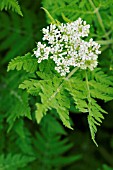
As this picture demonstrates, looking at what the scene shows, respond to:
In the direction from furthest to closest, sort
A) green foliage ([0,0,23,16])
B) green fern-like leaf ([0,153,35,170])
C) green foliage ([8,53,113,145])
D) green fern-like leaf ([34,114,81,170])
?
1. green fern-like leaf ([34,114,81,170])
2. green fern-like leaf ([0,153,35,170])
3. green foliage ([0,0,23,16])
4. green foliage ([8,53,113,145])

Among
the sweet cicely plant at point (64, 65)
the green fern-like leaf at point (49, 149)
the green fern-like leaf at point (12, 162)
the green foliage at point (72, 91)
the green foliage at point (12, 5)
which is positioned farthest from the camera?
the green fern-like leaf at point (49, 149)

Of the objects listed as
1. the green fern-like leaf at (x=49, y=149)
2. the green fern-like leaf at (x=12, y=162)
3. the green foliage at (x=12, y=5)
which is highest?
the green foliage at (x=12, y=5)

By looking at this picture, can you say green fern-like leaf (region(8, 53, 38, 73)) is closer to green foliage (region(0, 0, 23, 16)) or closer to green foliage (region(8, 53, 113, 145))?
green foliage (region(8, 53, 113, 145))

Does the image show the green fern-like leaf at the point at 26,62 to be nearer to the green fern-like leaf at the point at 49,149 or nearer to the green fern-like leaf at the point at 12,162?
the green fern-like leaf at the point at 12,162

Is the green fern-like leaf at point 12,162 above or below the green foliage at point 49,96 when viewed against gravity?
below

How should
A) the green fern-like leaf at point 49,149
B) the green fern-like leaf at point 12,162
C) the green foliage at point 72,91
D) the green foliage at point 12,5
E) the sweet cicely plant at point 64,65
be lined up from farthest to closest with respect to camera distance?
the green fern-like leaf at point 49,149 < the green fern-like leaf at point 12,162 < the green foliage at point 12,5 < the sweet cicely plant at point 64,65 < the green foliage at point 72,91

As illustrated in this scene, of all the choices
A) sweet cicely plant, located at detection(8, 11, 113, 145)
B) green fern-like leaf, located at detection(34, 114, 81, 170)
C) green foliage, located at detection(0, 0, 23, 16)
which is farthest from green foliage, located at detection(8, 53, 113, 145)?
green fern-like leaf, located at detection(34, 114, 81, 170)

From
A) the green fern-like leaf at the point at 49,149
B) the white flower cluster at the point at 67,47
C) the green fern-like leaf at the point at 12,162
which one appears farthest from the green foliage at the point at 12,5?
the green fern-like leaf at the point at 49,149

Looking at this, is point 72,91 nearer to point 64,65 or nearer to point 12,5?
point 64,65

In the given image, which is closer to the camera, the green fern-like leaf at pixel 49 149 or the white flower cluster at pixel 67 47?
the white flower cluster at pixel 67 47

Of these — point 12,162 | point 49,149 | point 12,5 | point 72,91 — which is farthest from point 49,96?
point 49,149
